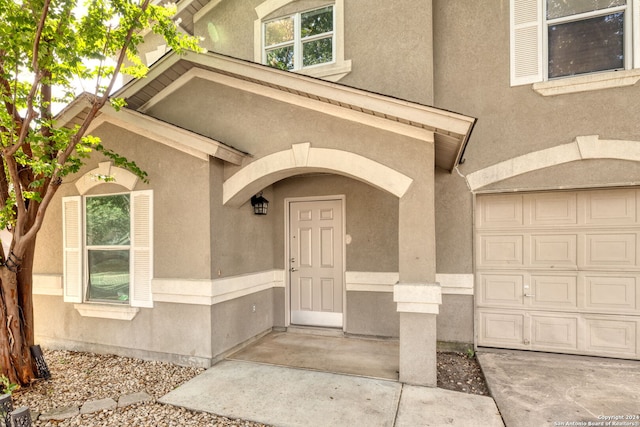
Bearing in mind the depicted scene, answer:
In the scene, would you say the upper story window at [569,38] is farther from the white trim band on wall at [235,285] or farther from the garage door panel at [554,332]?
the garage door panel at [554,332]

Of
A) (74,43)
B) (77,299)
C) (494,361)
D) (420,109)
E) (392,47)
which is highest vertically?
(392,47)

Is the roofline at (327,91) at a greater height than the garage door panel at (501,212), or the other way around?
the roofline at (327,91)

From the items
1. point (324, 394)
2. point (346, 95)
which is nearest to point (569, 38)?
point (346, 95)

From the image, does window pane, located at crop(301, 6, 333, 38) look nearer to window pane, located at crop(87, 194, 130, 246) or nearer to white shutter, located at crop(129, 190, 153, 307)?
white shutter, located at crop(129, 190, 153, 307)

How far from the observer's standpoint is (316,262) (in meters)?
6.06

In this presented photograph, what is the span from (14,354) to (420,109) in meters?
5.88

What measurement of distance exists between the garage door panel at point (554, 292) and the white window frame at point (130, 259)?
6015 millimetres

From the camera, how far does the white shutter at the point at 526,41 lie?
16.0 feet

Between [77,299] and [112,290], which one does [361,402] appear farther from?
[77,299]

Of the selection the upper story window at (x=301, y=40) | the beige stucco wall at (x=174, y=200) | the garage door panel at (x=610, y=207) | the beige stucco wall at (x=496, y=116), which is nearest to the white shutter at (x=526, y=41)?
the beige stucco wall at (x=496, y=116)

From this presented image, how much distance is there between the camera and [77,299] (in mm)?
5246

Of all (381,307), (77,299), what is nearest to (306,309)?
(381,307)

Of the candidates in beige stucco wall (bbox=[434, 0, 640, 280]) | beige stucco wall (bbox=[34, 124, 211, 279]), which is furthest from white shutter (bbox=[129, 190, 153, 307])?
beige stucco wall (bbox=[434, 0, 640, 280])

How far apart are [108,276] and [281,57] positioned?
5.04 metres
